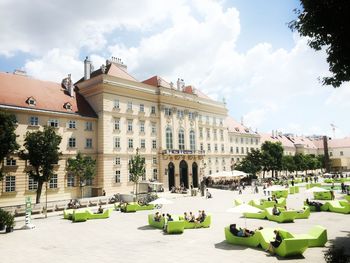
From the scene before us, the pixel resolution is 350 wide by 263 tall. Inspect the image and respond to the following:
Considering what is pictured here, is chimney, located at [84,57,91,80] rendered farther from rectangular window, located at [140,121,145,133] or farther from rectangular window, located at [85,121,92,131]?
rectangular window, located at [140,121,145,133]

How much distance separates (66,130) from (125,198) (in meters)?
12.6

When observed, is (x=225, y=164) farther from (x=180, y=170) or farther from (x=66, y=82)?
(x=66, y=82)

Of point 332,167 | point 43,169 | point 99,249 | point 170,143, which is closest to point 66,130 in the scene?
point 43,169

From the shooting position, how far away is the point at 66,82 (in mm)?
47281

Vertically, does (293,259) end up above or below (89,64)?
below

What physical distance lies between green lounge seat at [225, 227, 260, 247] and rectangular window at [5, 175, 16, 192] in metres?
28.5

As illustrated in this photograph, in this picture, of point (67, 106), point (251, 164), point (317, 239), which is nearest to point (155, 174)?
point (67, 106)

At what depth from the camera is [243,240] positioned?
639 inches

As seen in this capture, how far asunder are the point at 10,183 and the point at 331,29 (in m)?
35.7

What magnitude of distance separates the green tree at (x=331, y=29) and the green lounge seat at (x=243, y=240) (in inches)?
332

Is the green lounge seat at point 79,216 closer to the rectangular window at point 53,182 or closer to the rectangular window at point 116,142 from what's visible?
the rectangular window at point 53,182

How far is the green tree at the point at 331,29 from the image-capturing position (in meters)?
11.5

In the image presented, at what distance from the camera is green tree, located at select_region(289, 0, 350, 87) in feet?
37.8

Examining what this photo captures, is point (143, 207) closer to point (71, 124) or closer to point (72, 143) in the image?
point (72, 143)
